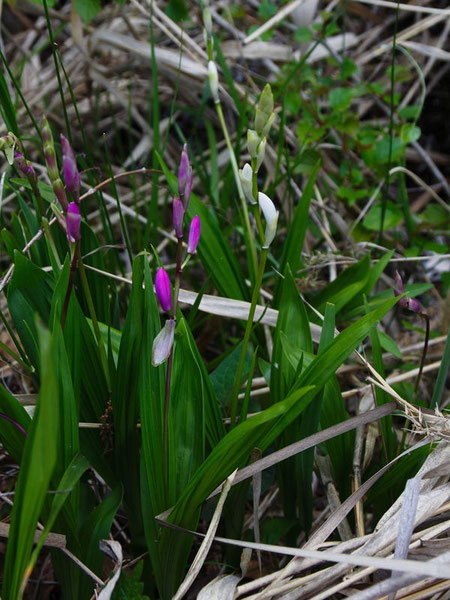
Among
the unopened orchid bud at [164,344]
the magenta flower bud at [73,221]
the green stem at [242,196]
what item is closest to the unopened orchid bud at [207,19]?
the green stem at [242,196]

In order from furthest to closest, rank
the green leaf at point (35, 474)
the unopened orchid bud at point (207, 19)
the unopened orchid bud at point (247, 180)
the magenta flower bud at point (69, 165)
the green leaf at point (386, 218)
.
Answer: the green leaf at point (386, 218)
the unopened orchid bud at point (207, 19)
the unopened orchid bud at point (247, 180)
the magenta flower bud at point (69, 165)
the green leaf at point (35, 474)

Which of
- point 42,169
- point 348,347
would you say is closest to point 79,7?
point 42,169

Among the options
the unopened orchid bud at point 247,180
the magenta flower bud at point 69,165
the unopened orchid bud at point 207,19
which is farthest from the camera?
the unopened orchid bud at point 207,19

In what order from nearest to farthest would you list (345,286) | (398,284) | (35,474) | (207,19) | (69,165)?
(35,474) < (69,165) < (398,284) < (207,19) < (345,286)

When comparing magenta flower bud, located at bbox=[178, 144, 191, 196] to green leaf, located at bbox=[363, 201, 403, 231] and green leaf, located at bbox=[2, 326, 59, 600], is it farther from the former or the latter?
green leaf, located at bbox=[363, 201, 403, 231]

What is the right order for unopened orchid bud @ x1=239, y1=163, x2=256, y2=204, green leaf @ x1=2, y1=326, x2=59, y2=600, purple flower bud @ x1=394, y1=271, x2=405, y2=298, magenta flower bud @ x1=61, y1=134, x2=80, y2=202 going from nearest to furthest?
green leaf @ x1=2, y1=326, x2=59, y2=600
magenta flower bud @ x1=61, y1=134, x2=80, y2=202
unopened orchid bud @ x1=239, y1=163, x2=256, y2=204
purple flower bud @ x1=394, y1=271, x2=405, y2=298

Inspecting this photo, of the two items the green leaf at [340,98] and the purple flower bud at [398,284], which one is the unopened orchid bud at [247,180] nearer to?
the purple flower bud at [398,284]

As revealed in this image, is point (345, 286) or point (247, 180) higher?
point (247, 180)

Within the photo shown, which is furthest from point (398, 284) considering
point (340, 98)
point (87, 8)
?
point (87, 8)

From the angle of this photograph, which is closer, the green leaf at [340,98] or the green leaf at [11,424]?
the green leaf at [11,424]

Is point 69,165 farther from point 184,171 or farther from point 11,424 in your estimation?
point 11,424

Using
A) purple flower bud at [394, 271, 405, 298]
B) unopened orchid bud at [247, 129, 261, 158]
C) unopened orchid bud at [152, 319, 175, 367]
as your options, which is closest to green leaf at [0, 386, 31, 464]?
unopened orchid bud at [152, 319, 175, 367]
